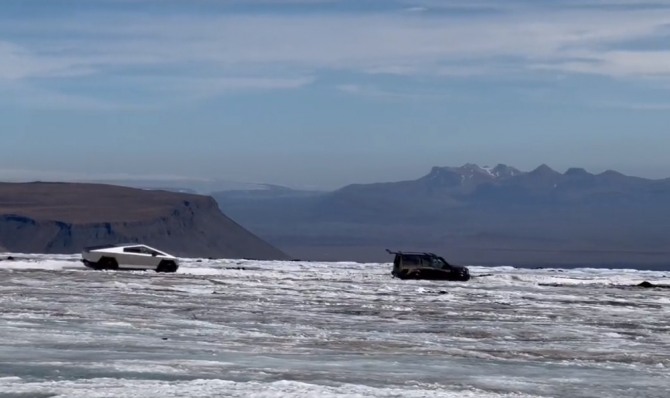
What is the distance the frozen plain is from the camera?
15.2m

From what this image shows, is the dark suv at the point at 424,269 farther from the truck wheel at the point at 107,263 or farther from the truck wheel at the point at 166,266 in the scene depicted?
the truck wheel at the point at 107,263

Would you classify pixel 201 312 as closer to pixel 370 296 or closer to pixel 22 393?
pixel 370 296

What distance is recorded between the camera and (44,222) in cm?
19250

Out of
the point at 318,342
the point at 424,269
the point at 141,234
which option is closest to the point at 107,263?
the point at 424,269

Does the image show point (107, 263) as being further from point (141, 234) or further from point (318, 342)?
point (141, 234)

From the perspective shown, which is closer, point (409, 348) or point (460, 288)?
point (409, 348)

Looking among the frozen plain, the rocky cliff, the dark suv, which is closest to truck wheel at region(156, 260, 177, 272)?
the dark suv

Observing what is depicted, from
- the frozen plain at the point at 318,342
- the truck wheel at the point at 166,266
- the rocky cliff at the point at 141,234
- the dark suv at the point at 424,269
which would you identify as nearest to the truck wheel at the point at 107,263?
the truck wheel at the point at 166,266

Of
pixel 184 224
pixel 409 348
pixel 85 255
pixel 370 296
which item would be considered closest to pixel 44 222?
pixel 184 224

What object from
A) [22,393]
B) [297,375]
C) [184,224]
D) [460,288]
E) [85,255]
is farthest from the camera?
[184,224]

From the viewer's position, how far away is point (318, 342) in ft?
69.5

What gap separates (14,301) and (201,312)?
4558mm

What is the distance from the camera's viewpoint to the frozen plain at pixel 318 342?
15.2 meters

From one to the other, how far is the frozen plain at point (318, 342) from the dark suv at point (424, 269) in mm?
8532
